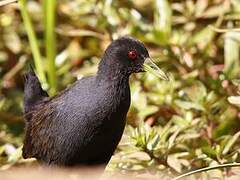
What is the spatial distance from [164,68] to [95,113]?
1.35 m

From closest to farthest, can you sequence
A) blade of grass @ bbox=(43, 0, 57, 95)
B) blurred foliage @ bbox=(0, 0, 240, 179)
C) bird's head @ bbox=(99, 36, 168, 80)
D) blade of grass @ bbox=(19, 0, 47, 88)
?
bird's head @ bbox=(99, 36, 168, 80), blurred foliage @ bbox=(0, 0, 240, 179), blade of grass @ bbox=(19, 0, 47, 88), blade of grass @ bbox=(43, 0, 57, 95)

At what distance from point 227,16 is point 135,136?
5.06 feet

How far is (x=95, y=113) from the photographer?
14.9ft

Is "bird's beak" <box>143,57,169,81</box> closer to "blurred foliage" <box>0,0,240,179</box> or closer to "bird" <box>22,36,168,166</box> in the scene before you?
"bird" <box>22,36,168,166</box>

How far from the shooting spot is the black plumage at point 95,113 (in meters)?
4.55

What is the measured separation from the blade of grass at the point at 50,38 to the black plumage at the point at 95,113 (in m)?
0.89

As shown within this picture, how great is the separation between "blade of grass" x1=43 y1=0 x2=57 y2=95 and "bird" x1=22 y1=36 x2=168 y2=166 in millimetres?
897

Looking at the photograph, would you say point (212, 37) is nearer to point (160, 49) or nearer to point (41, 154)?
point (160, 49)

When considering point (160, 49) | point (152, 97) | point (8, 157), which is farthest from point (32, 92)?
point (160, 49)

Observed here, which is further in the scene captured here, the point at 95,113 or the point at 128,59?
the point at 128,59

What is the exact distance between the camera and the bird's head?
4652mm

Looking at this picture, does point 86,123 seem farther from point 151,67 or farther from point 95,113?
point 151,67

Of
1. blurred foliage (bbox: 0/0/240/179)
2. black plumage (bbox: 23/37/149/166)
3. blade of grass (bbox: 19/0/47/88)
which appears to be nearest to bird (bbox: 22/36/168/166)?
black plumage (bbox: 23/37/149/166)

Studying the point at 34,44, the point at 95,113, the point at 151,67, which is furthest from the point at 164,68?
the point at 95,113
